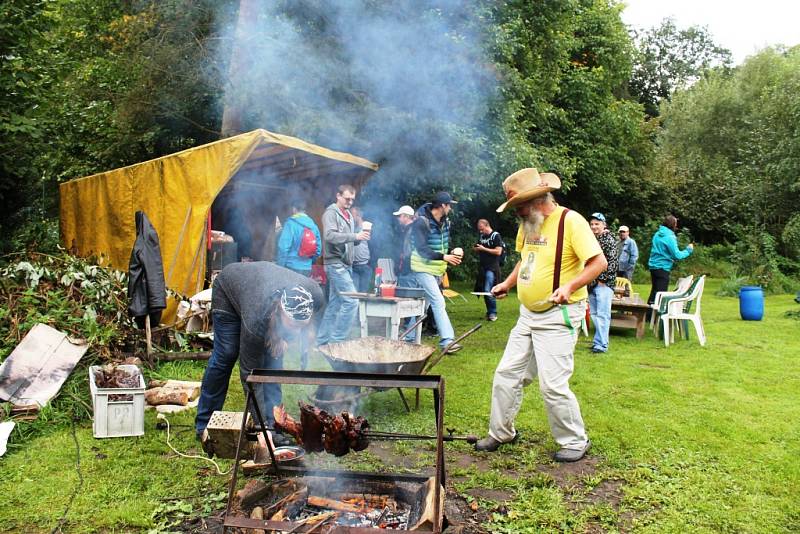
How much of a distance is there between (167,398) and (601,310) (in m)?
5.65

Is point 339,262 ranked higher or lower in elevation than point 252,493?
higher

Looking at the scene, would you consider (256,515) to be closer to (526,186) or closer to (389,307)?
(526,186)

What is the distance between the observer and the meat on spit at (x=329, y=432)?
3492 millimetres

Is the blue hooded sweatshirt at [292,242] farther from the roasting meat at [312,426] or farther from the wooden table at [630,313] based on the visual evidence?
the wooden table at [630,313]

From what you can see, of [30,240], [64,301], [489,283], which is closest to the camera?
[64,301]

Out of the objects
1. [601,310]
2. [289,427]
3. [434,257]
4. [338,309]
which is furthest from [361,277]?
[289,427]

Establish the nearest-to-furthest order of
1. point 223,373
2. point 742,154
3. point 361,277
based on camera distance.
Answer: point 223,373 < point 361,277 < point 742,154

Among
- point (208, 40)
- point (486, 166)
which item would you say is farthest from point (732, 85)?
point (208, 40)

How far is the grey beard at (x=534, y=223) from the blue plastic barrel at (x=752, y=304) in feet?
31.0

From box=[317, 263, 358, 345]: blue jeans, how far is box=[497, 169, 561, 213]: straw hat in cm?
340

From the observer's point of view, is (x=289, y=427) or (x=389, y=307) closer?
(x=289, y=427)

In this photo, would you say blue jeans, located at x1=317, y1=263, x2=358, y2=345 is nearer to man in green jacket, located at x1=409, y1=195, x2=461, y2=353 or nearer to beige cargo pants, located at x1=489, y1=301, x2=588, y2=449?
man in green jacket, located at x1=409, y1=195, x2=461, y2=353

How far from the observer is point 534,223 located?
4.37 metres

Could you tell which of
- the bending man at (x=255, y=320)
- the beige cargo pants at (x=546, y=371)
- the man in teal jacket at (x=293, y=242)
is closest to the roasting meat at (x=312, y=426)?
the bending man at (x=255, y=320)
